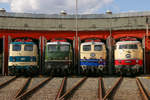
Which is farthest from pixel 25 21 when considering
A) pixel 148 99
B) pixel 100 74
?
pixel 148 99

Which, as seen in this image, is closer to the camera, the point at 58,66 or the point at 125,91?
the point at 125,91

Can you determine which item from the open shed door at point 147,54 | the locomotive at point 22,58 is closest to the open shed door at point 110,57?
the open shed door at point 147,54

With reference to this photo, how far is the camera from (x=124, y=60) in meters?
17.6

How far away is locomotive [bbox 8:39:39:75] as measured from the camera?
1772 centimetres

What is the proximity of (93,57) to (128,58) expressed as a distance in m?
2.79

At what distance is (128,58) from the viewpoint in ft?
57.6

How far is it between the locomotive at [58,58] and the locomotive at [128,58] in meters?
3.96

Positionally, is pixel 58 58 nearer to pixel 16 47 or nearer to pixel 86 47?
pixel 86 47

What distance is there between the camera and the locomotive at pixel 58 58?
56.8ft

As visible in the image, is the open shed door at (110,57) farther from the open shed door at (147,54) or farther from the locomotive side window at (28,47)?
the locomotive side window at (28,47)

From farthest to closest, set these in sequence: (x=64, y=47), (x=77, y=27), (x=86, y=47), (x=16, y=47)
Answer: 1. (x=77, y=27)
2. (x=86, y=47)
3. (x=16, y=47)
4. (x=64, y=47)

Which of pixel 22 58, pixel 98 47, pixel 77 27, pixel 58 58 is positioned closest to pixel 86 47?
pixel 98 47

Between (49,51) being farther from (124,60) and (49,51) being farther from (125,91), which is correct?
(125,91)

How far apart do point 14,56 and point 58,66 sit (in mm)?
3808
